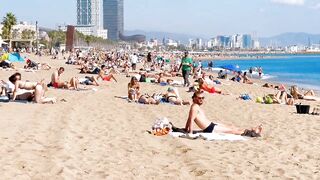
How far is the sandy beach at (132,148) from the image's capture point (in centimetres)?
617

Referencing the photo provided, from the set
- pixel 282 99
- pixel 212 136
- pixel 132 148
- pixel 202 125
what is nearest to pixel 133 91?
pixel 282 99

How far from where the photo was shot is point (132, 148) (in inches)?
300

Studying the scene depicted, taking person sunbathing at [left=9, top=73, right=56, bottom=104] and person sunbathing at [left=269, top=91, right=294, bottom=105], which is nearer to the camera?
person sunbathing at [left=9, top=73, right=56, bottom=104]

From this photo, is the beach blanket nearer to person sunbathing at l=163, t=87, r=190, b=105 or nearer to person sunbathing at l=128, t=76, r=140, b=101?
person sunbathing at l=163, t=87, r=190, b=105

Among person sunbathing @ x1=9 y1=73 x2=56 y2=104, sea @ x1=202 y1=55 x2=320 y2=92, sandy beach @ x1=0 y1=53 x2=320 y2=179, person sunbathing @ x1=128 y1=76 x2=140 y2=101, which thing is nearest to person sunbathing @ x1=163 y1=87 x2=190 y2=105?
person sunbathing @ x1=128 y1=76 x2=140 y2=101

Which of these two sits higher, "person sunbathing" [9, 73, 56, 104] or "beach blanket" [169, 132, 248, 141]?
"person sunbathing" [9, 73, 56, 104]

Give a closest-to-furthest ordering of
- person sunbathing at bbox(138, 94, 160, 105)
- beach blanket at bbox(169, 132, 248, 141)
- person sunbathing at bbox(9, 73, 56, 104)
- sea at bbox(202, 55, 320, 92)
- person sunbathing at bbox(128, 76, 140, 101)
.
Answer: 1. beach blanket at bbox(169, 132, 248, 141)
2. person sunbathing at bbox(9, 73, 56, 104)
3. person sunbathing at bbox(138, 94, 160, 105)
4. person sunbathing at bbox(128, 76, 140, 101)
5. sea at bbox(202, 55, 320, 92)

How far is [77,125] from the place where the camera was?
941 cm

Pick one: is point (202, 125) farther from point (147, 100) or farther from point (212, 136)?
point (147, 100)

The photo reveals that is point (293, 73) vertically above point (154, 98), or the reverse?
point (154, 98)

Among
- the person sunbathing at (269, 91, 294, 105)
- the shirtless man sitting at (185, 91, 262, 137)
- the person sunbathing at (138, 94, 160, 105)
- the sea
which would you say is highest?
the shirtless man sitting at (185, 91, 262, 137)

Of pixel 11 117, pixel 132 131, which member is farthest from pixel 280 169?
pixel 11 117

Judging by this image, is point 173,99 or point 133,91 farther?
point 133,91

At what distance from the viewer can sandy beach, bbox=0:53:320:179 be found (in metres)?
6.17
